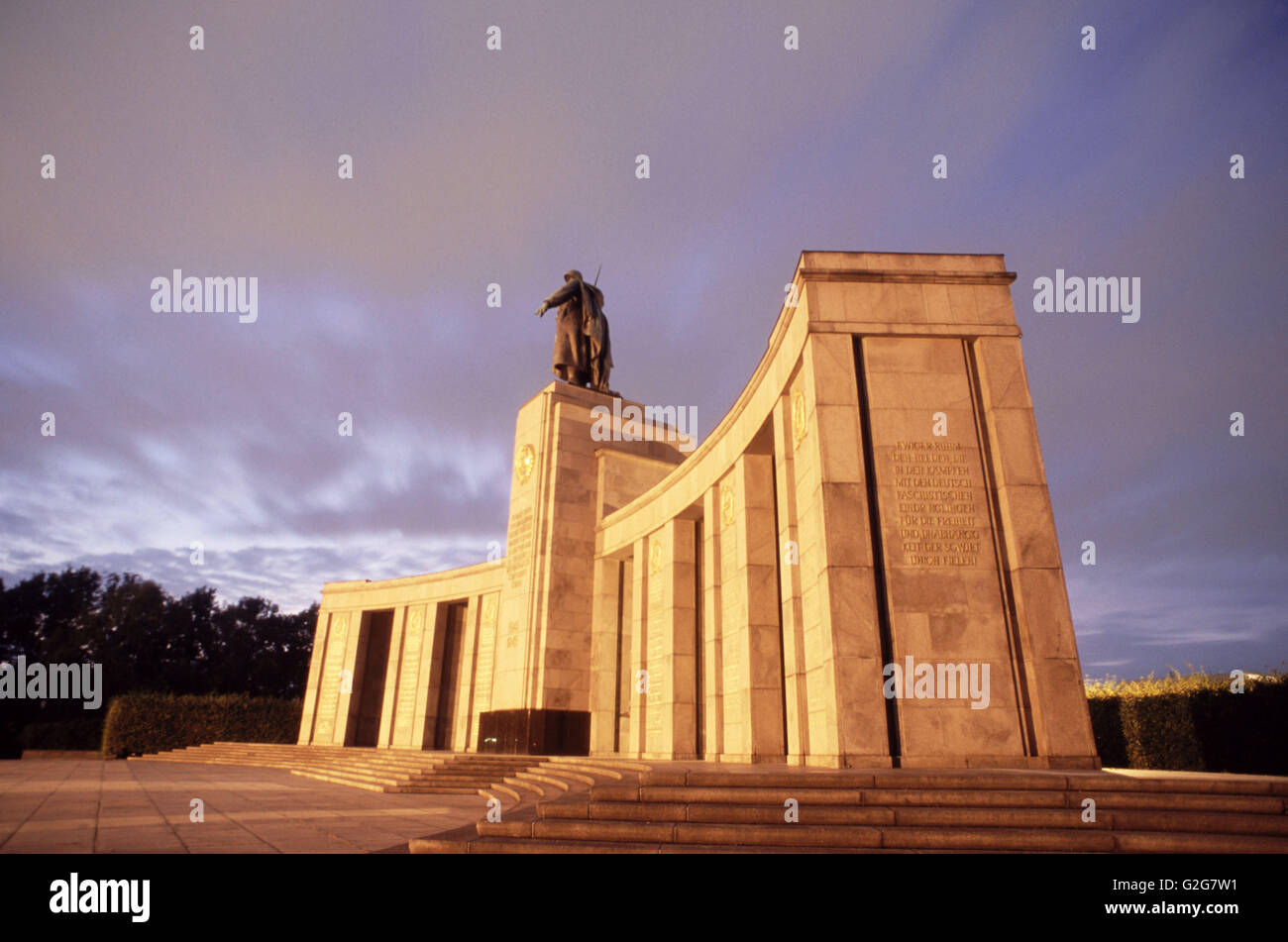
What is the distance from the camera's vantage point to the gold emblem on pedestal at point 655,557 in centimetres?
2111

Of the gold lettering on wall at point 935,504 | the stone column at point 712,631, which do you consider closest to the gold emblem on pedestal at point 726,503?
the stone column at point 712,631

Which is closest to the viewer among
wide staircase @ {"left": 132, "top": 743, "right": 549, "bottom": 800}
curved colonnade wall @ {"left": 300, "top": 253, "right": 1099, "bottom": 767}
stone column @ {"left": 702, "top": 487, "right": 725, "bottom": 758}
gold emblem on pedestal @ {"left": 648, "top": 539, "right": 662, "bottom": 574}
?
curved colonnade wall @ {"left": 300, "top": 253, "right": 1099, "bottom": 767}

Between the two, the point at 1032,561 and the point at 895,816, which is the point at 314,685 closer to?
the point at 1032,561

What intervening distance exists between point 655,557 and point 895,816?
1468 centimetres

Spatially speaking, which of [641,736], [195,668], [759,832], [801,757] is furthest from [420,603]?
[195,668]

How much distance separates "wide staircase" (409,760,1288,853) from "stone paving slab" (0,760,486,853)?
189 centimetres

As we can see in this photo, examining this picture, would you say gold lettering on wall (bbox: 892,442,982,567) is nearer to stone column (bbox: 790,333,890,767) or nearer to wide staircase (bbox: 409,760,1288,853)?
stone column (bbox: 790,333,890,767)

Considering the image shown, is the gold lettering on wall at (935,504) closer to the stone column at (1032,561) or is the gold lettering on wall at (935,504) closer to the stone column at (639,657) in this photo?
the stone column at (1032,561)

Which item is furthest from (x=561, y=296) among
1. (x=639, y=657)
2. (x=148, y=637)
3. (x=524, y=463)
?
(x=148, y=637)

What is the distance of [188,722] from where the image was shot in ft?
125

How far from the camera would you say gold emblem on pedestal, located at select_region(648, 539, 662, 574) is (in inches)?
831

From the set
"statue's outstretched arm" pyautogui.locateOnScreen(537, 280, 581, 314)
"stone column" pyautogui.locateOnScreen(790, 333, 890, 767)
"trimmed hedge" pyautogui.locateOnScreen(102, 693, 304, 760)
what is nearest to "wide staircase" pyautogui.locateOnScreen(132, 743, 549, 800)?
"stone column" pyautogui.locateOnScreen(790, 333, 890, 767)

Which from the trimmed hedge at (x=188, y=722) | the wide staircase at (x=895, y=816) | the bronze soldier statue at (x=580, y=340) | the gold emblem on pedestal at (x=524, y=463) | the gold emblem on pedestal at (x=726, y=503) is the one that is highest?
the bronze soldier statue at (x=580, y=340)

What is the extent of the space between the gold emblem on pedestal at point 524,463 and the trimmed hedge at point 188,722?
82.5ft
